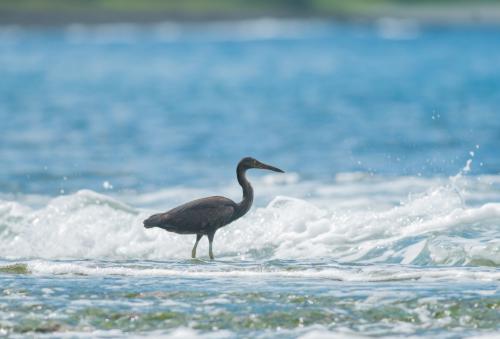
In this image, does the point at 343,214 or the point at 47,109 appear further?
the point at 47,109

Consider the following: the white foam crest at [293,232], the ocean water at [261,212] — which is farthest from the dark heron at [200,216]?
the white foam crest at [293,232]

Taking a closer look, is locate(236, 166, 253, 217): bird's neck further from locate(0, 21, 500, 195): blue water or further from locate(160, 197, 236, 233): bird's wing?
locate(0, 21, 500, 195): blue water

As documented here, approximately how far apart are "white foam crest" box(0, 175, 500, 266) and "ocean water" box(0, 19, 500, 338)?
0.04 meters

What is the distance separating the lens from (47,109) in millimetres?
56594

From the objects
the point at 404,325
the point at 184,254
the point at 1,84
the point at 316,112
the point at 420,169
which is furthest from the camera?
the point at 1,84

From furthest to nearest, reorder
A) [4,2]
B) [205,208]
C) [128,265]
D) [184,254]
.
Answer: [4,2] → [184,254] → [205,208] → [128,265]

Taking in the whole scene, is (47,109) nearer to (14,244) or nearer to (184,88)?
(184,88)

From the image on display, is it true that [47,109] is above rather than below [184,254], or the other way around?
above

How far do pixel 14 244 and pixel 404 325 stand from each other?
9.14 metres

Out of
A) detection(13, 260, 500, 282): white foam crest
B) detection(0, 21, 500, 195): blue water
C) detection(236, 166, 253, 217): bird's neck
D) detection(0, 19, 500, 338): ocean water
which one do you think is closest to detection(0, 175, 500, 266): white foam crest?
detection(0, 19, 500, 338): ocean water

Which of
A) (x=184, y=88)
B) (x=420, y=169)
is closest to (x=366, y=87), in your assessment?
(x=184, y=88)

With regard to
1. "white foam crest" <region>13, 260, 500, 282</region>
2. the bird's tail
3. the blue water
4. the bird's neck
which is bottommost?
"white foam crest" <region>13, 260, 500, 282</region>

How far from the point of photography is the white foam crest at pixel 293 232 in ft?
61.5

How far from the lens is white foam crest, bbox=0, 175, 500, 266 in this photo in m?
18.8
